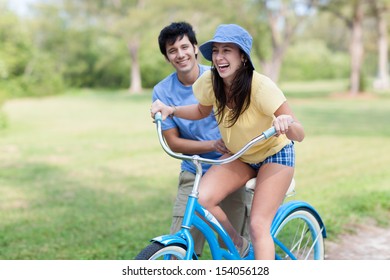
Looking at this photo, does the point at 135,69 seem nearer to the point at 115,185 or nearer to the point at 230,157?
the point at 115,185

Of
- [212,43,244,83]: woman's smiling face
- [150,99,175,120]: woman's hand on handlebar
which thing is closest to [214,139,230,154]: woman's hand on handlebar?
[150,99,175,120]: woman's hand on handlebar

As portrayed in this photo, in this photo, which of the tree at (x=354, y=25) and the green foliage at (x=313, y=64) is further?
the green foliage at (x=313, y=64)

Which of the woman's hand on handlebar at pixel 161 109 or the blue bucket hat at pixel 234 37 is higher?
the blue bucket hat at pixel 234 37

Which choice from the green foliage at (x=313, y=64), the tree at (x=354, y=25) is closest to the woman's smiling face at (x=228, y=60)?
the tree at (x=354, y=25)

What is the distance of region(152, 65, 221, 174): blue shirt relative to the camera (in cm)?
365

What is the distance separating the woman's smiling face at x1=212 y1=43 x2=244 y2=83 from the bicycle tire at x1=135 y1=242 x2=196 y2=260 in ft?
2.97

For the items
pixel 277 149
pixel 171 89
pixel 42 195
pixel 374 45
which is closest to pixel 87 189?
pixel 42 195

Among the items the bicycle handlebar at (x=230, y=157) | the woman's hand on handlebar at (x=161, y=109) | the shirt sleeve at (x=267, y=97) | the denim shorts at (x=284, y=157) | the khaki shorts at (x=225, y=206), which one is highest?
the shirt sleeve at (x=267, y=97)

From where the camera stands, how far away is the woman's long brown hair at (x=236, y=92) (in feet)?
10.1

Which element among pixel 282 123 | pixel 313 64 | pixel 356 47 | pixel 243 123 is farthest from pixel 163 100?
pixel 313 64

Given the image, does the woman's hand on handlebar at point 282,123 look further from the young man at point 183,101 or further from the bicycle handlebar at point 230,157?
the young man at point 183,101

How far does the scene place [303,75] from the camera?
183 ft

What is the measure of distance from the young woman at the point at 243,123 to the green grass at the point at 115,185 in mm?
1836

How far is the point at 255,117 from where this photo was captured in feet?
10.4
